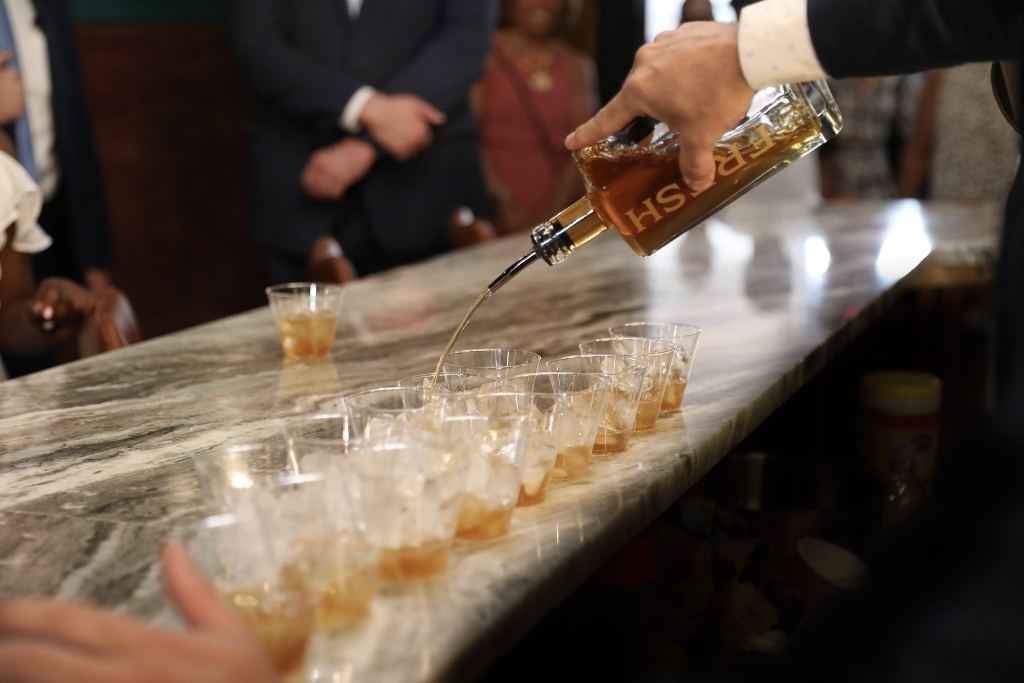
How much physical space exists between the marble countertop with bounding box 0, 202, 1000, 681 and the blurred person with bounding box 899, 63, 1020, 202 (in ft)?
4.42

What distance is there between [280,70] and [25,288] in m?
1.21

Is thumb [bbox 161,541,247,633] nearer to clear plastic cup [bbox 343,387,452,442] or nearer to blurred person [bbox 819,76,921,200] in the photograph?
clear plastic cup [bbox 343,387,452,442]

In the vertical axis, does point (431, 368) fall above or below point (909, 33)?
below

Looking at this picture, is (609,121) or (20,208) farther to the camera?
(20,208)

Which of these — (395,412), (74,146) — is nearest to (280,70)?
(74,146)

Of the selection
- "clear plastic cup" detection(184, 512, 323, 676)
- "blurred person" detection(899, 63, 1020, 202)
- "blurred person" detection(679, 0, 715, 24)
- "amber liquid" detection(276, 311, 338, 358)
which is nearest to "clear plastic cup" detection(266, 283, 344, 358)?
"amber liquid" detection(276, 311, 338, 358)

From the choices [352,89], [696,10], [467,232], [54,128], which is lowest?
[467,232]

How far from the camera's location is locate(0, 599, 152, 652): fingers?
0.65 m

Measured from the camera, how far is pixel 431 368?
153cm

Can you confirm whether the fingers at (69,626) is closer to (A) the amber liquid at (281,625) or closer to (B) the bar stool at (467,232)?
(A) the amber liquid at (281,625)

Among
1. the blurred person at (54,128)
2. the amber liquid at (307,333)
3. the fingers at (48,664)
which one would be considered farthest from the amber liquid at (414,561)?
the blurred person at (54,128)

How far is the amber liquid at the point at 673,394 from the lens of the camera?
1.28m

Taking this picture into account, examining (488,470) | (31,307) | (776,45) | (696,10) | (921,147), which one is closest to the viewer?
(488,470)

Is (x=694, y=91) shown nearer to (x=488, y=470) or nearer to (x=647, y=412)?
(x=647, y=412)
